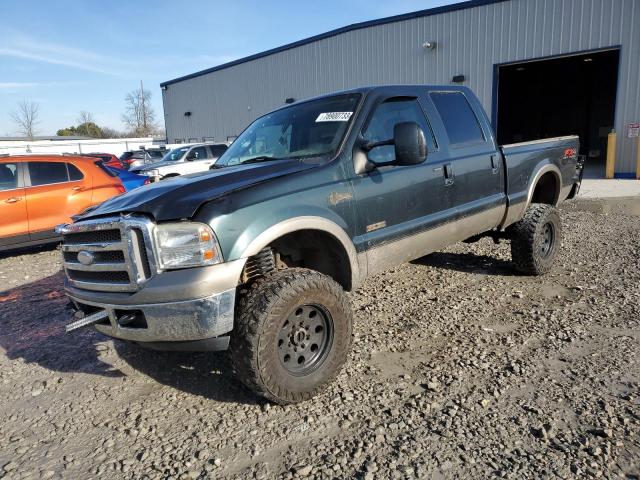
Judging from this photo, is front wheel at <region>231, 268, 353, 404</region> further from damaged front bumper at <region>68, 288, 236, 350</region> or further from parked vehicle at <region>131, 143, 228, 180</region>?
parked vehicle at <region>131, 143, 228, 180</region>

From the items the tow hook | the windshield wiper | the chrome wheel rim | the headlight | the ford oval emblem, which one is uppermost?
the windshield wiper

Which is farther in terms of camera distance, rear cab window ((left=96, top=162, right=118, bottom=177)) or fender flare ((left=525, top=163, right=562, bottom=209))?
rear cab window ((left=96, top=162, right=118, bottom=177))

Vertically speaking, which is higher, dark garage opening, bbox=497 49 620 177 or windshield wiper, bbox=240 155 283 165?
dark garage opening, bbox=497 49 620 177

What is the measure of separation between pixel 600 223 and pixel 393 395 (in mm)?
6916

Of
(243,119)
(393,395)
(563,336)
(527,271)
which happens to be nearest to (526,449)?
(393,395)

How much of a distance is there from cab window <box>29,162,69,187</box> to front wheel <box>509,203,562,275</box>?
6.87m

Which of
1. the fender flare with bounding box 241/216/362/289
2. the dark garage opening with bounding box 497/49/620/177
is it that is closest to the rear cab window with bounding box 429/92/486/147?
the fender flare with bounding box 241/216/362/289

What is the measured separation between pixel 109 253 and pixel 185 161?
13497mm

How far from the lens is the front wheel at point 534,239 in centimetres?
516

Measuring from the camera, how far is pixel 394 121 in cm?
396

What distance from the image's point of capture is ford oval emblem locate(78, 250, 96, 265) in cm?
296

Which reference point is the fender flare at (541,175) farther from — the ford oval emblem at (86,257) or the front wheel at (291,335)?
the ford oval emblem at (86,257)

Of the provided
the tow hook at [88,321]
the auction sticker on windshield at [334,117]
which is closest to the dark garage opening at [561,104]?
the auction sticker on windshield at [334,117]

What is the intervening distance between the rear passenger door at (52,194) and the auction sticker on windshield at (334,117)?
5637 mm
